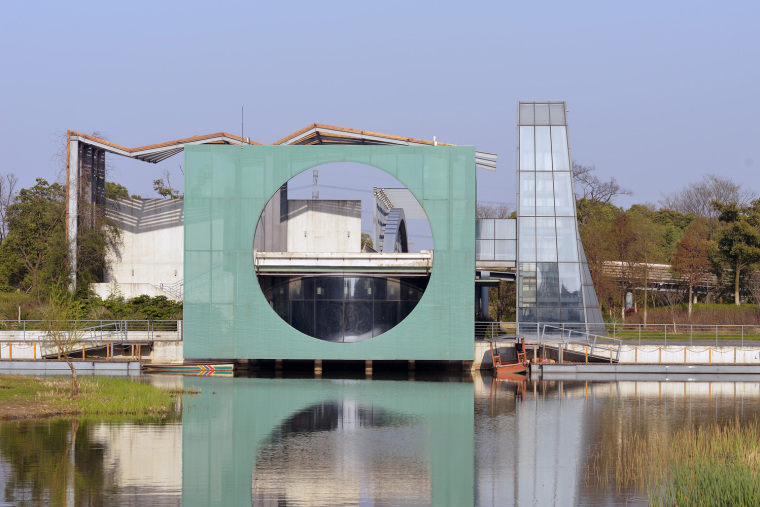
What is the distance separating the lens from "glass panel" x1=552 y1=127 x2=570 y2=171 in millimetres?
34375

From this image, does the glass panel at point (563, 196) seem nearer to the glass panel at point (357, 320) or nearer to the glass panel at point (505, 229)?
the glass panel at point (505, 229)

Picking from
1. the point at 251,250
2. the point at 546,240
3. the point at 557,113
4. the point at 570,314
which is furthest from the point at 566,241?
the point at 251,250

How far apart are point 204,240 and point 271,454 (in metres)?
16.0

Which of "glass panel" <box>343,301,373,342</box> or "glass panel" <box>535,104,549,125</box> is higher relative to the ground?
"glass panel" <box>535,104,549,125</box>

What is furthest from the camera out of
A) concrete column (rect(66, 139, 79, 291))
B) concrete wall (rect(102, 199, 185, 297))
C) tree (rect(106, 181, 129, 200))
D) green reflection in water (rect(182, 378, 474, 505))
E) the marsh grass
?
tree (rect(106, 181, 129, 200))

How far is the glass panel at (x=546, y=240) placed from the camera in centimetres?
3381

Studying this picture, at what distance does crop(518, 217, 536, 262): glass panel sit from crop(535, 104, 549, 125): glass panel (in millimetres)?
3805

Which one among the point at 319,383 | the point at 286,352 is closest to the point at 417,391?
the point at 319,383

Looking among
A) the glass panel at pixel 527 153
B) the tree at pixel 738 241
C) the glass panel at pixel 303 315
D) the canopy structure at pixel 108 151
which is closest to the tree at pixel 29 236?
the canopy structure at pixel 108 151

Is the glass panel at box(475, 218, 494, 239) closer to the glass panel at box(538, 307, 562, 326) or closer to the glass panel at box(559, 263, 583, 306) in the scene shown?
the glass panel at box(559, 263, 583, 306)

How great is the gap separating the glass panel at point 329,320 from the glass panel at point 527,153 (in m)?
9.07

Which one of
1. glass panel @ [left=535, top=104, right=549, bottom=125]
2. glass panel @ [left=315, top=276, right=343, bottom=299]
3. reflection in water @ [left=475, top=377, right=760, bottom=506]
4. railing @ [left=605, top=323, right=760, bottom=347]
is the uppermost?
glass panel @ [left=535, top=104, right=549, bottom=125]

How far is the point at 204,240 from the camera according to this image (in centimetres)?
3142

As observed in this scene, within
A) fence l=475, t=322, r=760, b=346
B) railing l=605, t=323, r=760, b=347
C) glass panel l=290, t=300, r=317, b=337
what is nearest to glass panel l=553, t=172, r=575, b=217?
fence l=475, t=322, r=760, b=346
